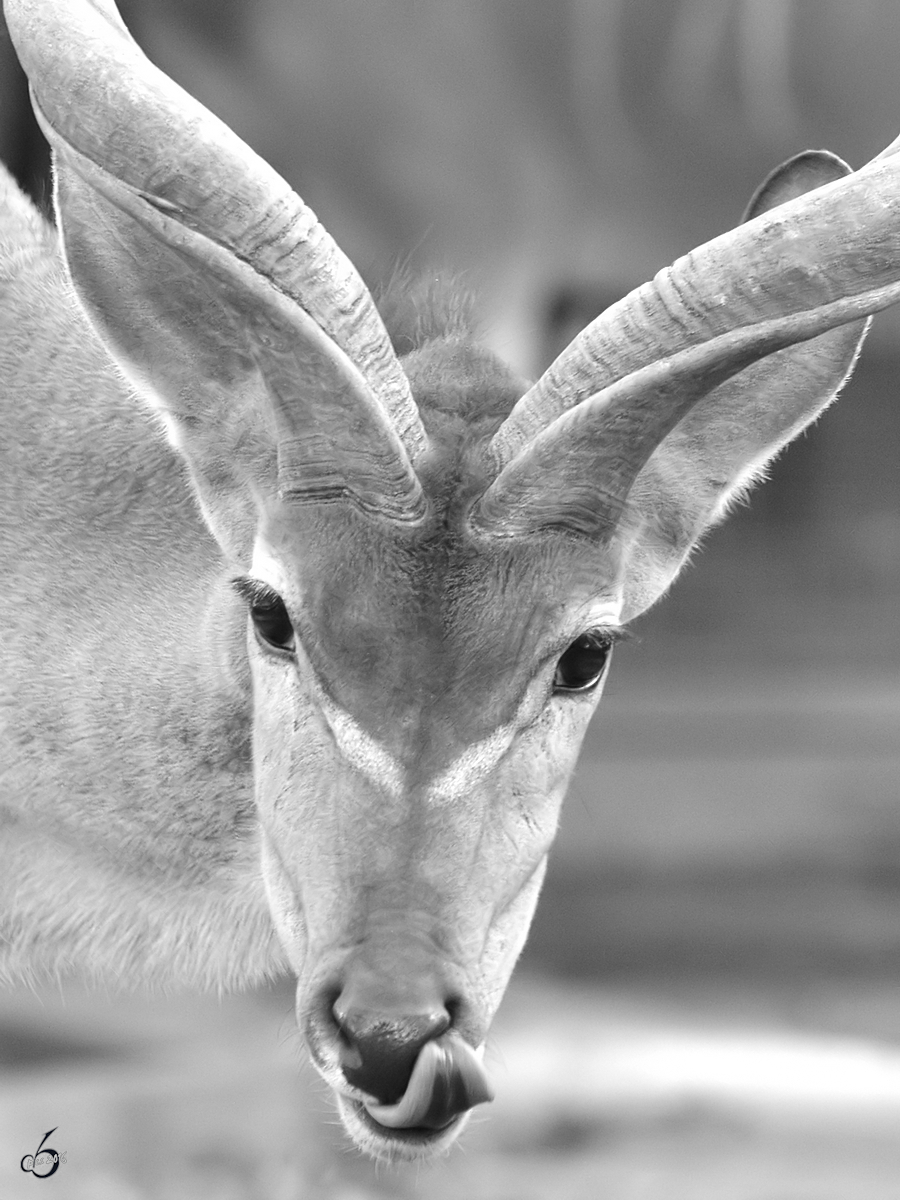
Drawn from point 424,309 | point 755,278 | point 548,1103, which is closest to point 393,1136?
point 755,278

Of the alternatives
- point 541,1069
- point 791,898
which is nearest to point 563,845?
point 791,898

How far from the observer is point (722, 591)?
7684mm

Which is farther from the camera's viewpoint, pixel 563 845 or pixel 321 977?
pixel 563 845

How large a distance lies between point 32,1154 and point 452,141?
13.8 ft

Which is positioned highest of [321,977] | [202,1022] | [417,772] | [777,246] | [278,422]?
[777,246]

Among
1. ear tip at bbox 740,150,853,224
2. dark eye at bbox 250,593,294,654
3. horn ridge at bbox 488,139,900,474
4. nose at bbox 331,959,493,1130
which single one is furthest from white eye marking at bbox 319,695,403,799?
ear tip at bbox 740,150,853,224

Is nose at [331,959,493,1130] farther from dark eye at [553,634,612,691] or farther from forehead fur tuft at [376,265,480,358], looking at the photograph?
forehead fur tuft at [376,265,480,358]

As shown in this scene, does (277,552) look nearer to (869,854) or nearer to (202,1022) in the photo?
(202,1022)

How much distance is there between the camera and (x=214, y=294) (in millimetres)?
2916

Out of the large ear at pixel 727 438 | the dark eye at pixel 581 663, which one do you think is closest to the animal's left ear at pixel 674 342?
the dark eye at pixel 581 663

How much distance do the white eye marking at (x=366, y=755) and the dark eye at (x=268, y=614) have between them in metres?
0.20

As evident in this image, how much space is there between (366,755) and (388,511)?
15.7 inches

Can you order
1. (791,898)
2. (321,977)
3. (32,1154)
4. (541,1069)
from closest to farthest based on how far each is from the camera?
(321,977) < (32,1154) < (541,1069) < (791,898)
